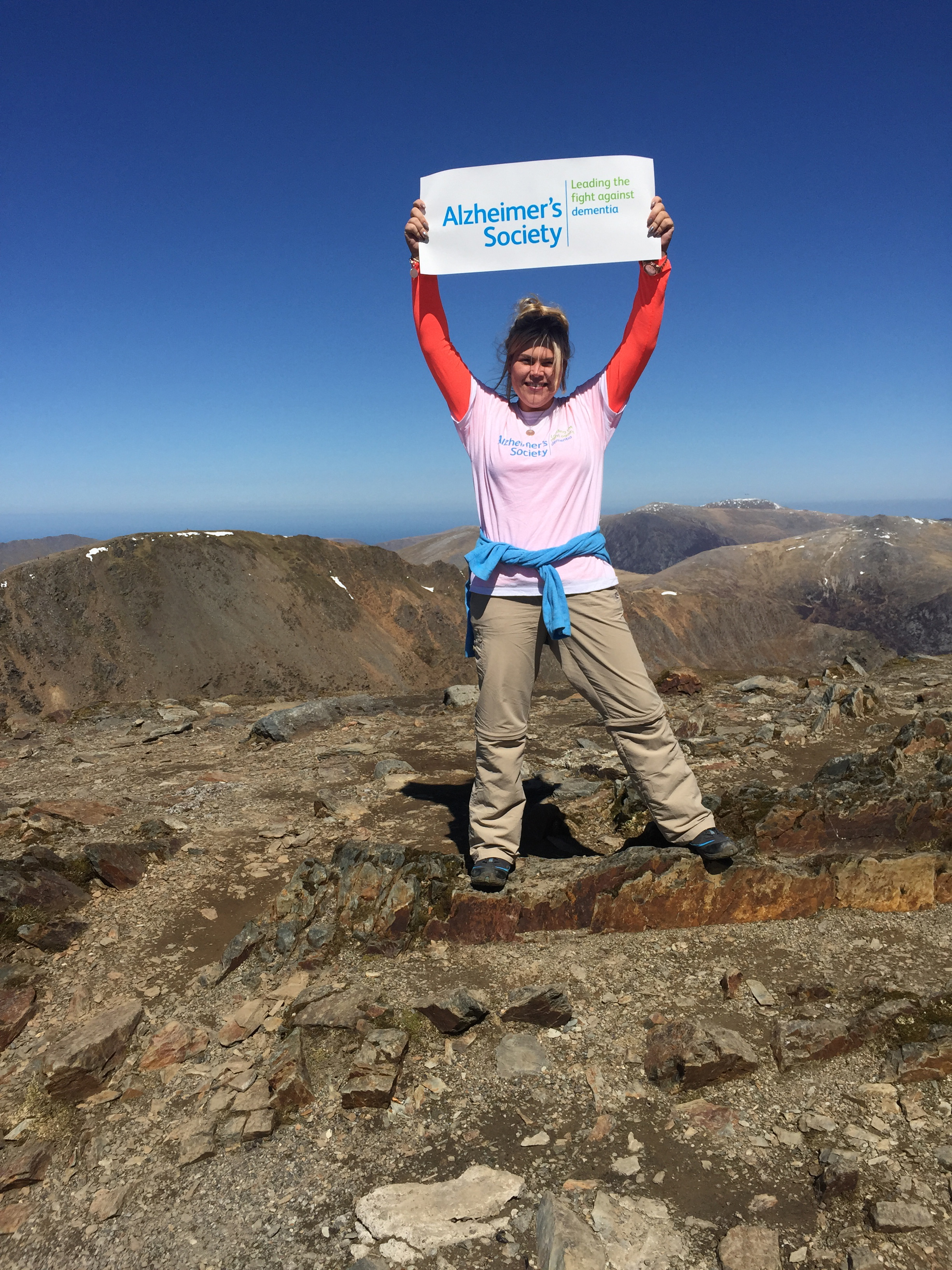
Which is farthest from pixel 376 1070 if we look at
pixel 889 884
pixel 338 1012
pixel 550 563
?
pixel 889 884

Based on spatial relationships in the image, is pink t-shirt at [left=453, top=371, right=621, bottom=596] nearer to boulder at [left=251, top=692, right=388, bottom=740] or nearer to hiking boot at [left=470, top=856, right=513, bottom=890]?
hiking boot at [left=470, top=856, right=513, bottom=890]

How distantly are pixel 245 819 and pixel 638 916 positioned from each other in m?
3.08

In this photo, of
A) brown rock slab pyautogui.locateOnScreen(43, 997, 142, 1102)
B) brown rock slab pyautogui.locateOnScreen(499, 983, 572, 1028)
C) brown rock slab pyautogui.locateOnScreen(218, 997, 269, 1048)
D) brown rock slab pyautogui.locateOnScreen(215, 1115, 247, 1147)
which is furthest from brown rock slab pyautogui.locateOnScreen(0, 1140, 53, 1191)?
brown rock slab pyautogui.locateOnScreen(499, 983, 572, 1028)

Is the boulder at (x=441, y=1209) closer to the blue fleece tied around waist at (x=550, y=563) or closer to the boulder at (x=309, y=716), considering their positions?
the blue fleece tied around waist at (x=550, y=563)

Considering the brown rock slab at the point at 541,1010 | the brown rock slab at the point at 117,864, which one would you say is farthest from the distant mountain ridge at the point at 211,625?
the brown rock slab at the point at 541,1010

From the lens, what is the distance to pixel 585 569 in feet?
11.7

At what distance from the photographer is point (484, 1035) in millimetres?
3062

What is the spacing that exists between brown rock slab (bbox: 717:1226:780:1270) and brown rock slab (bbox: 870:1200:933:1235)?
0.28 m

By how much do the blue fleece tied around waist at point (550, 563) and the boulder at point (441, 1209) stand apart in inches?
81.5

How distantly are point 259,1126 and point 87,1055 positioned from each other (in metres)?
0.85

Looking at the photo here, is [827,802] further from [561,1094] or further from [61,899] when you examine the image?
[61,899]

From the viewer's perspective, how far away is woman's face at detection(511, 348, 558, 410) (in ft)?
11.6

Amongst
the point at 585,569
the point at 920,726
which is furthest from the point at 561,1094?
the point at 920,726

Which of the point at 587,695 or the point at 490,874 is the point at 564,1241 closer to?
the point at 490,874
